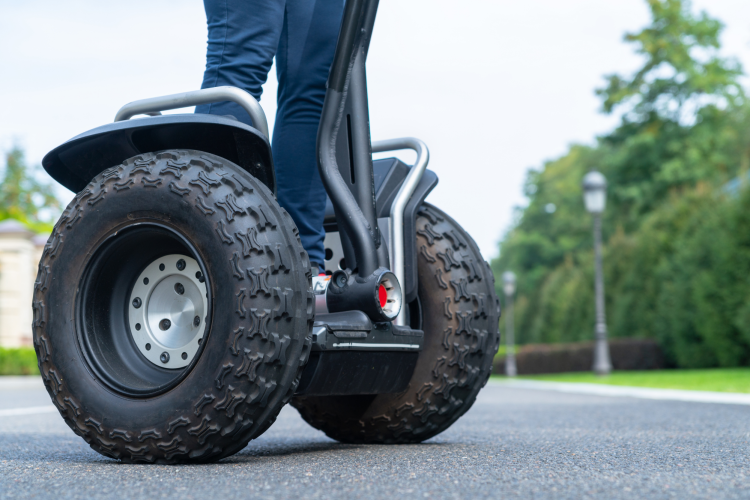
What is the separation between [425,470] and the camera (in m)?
2.11

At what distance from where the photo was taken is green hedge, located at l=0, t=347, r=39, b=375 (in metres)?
24.7

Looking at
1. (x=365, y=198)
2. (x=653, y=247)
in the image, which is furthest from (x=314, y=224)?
(x=653, y=247)

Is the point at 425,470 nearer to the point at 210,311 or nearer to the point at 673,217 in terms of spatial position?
the point at 210,311

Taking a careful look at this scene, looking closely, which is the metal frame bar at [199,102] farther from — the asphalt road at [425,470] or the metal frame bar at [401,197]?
the asphalt road at [425,470]

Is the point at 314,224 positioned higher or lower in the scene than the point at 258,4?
lower

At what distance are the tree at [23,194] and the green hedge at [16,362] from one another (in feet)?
89.7

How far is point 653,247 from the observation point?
25109 mm

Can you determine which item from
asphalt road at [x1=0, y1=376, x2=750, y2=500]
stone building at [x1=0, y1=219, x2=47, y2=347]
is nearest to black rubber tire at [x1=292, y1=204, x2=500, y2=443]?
asphalt road at [x1=0, y1=376, x2=750, y2=500]

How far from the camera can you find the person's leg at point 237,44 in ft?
8.74

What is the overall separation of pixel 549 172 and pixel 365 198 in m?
59.1

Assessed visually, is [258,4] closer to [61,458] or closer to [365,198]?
[365,198]

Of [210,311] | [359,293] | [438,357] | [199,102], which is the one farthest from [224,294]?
[438,357]

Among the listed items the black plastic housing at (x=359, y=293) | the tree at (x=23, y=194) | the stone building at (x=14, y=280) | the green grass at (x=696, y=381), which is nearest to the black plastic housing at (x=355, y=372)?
the black plastic housing at (x=359, y=293)

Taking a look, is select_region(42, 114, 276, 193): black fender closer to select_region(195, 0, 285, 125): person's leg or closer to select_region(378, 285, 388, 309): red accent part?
select_region(195, 0, 285, 125): person's leg
